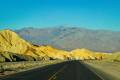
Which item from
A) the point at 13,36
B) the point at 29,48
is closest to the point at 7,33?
the point at 13,36

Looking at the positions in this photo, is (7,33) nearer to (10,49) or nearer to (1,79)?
(10,49)

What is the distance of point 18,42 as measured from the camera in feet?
536

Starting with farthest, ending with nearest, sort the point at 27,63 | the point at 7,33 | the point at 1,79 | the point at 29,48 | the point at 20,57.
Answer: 1. the point at 29,48
2. the point at 7,33
3. the point at 20,57
4. the point at 27,63
5. the point at 1,79

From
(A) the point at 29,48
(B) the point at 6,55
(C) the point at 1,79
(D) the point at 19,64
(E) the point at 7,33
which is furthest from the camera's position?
(A) the point at 29,48

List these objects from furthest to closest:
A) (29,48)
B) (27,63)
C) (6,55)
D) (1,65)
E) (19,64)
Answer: (29,48) → (6,55) → (27,63) → (19,64) → (1,65)

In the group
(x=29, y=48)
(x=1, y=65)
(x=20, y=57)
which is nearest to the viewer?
(x=1, y=65)

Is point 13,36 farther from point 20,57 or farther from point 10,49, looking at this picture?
point 20,57

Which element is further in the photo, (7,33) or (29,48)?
(29,48)

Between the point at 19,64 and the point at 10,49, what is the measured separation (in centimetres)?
9074

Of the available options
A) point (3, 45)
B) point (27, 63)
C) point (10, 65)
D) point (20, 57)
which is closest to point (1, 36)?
point (3, 45)

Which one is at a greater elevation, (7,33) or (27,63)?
(7,33)

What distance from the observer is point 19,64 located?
63.7 metres

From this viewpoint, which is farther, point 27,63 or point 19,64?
point 27,63

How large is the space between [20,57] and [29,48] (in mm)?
77113
